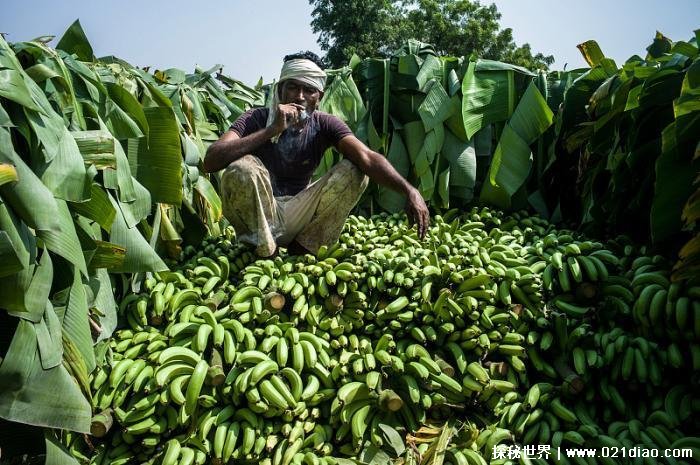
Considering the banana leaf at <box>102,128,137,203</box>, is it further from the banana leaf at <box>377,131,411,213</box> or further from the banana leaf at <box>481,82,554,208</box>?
the banana leaf at <box>481,82,554,208</box>

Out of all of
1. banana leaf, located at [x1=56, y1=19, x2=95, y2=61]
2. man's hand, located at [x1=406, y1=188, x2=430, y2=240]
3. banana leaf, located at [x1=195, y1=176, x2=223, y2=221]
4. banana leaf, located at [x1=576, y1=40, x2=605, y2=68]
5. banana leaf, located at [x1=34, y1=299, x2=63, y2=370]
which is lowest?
banana leaf, located at [x1=34, y1=299, x2=63, y2=370]

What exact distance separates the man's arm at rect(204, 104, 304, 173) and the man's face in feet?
0.42

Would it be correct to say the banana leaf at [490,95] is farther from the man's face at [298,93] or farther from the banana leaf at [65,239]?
the banana leaf at [65,239]

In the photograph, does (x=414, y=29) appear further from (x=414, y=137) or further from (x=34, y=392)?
(x=34, y=392)

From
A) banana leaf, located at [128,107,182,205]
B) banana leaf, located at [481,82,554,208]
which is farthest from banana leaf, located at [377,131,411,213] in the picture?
banana leaf, located at [128,107,182,205]

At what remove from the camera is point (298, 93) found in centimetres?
359

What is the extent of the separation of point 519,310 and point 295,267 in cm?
119

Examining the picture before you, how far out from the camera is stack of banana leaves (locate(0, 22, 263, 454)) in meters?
2.11

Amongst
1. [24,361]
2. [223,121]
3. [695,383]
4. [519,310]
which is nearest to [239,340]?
[24,361]

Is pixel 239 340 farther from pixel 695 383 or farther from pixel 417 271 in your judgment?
pixel 695 383

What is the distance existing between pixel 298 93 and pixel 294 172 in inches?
20.6

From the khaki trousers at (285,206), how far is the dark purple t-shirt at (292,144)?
0.61 ft

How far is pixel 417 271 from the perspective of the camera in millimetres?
3066

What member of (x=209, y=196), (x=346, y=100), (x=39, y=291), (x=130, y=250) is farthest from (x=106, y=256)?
(x=346, y=100)
